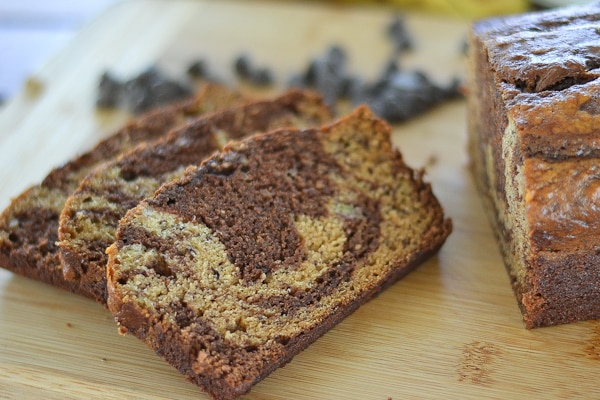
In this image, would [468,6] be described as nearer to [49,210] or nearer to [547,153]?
[547,153]

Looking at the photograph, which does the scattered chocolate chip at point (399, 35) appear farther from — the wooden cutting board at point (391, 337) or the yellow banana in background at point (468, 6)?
the wooden cutting board at point (391, 337)

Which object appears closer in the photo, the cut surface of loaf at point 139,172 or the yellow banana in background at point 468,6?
the cut surface of loaf at point 139,172

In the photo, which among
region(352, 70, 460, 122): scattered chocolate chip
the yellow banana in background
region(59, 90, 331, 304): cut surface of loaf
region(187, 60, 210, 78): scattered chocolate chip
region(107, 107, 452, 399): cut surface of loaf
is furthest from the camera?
the yellow banana in background

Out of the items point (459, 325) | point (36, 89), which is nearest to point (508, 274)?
point (459, 325)

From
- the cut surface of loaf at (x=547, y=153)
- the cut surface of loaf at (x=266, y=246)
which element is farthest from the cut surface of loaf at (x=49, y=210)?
the cut surface of loaf at (x=547, y=153)

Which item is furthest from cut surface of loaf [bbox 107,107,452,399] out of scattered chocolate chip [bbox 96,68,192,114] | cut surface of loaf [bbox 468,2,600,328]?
scattered chocolate chip [bbox 96,68,192,114]

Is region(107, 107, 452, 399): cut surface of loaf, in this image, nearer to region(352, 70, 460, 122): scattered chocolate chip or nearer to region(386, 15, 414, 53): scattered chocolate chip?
region(352, 70, 460, 122): scattered chocolate chip
